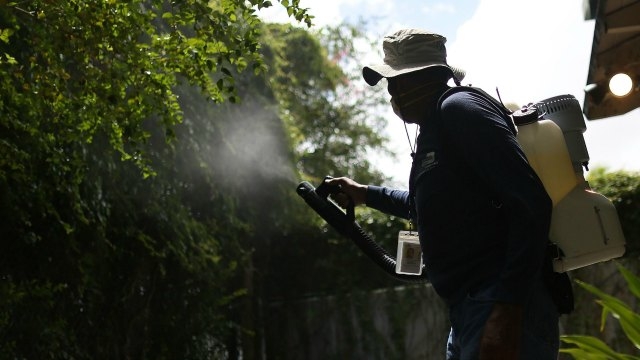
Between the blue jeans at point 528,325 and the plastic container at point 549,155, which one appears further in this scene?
the plastic container at point 549,155

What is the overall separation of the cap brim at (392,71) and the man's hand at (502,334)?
62 centimetres

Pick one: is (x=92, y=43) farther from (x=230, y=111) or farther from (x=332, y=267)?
(x=332, y=267)

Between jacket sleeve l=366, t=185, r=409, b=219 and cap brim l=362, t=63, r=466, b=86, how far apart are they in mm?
392

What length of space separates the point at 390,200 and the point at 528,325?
2.42 ft

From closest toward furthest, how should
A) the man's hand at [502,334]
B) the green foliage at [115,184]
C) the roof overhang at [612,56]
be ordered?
the man's hand at [502,334] < the green foliage at [115,184] < the roof overhang at [612,56]

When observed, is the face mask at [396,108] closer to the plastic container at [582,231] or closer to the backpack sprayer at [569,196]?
the backpack sprayer at [569,196]

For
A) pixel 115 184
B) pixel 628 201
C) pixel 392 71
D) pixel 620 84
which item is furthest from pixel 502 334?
pixel 628 201

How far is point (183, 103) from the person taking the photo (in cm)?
589

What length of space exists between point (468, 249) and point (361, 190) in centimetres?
73

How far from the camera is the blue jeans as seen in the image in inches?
64.2

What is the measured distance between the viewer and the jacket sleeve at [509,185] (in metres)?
1.60

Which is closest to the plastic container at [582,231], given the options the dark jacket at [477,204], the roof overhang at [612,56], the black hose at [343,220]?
the dark jacket at [477,204]

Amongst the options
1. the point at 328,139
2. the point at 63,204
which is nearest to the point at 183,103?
the point at 63,204

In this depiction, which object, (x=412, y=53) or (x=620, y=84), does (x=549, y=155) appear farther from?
(x=620, y=84)
